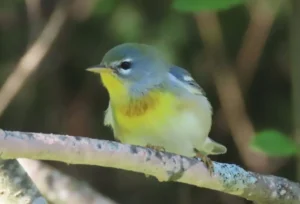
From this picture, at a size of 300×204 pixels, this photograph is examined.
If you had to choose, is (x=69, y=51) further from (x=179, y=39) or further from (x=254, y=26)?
(x=254, y=26)

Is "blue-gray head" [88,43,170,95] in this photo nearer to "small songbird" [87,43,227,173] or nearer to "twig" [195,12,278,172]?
"small songbird" [87,43,227,173]

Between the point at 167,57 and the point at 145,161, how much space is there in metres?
1.36

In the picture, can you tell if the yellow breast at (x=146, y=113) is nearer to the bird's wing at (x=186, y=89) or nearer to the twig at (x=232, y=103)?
the bird's wing at (x=186, y=89)

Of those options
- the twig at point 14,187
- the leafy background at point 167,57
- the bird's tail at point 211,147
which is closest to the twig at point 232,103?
the leafy background at point 167,57

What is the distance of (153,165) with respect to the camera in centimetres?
156

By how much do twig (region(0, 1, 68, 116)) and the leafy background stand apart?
6 cm

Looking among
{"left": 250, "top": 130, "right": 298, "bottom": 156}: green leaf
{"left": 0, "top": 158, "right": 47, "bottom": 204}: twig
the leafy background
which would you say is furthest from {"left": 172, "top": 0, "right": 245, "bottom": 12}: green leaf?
the leafy background

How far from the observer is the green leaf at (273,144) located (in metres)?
1.98

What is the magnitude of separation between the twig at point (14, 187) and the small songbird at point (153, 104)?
1.22ft

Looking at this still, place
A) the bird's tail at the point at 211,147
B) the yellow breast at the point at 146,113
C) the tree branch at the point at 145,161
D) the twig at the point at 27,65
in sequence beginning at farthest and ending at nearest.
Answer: the twig at the point at 27,65
the bird's tail at the point at 211,147
the yellow breast at the point at 146,113
the tree branch at the point at 145,161

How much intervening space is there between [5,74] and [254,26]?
1.07m

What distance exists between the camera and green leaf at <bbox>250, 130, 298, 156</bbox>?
1.98 metres

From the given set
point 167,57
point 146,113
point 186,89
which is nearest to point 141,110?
point 146,113

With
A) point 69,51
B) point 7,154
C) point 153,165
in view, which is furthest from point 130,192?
point 7,154
